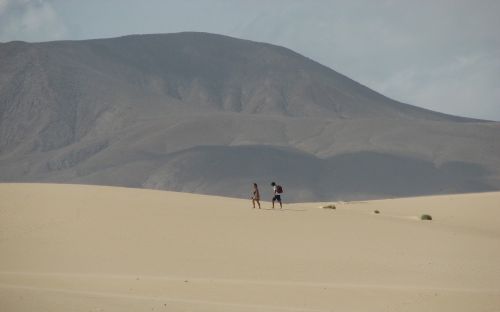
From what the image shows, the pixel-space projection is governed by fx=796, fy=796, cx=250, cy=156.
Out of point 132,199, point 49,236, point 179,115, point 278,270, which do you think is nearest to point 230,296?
point 278,270

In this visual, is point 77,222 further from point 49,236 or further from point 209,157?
point 209,157

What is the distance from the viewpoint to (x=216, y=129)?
397 feet

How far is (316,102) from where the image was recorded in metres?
158

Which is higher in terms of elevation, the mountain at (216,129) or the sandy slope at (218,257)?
the mountain at (216,129)

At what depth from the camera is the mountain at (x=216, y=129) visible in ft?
326

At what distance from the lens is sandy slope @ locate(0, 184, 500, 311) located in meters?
13.0

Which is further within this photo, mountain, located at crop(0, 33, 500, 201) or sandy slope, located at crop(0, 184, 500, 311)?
mountain, located at crop(0, 33, 500, 201)

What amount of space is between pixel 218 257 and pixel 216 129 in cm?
10395

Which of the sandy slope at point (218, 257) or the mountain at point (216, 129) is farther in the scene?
the mountain at point (216, 129)

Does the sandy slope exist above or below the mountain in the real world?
below

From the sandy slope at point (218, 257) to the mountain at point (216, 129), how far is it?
66562 mm

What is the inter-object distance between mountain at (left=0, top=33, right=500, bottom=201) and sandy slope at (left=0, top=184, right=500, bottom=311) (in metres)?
66.6

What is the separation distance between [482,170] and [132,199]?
8429 cm

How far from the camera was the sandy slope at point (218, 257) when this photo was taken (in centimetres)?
1301
